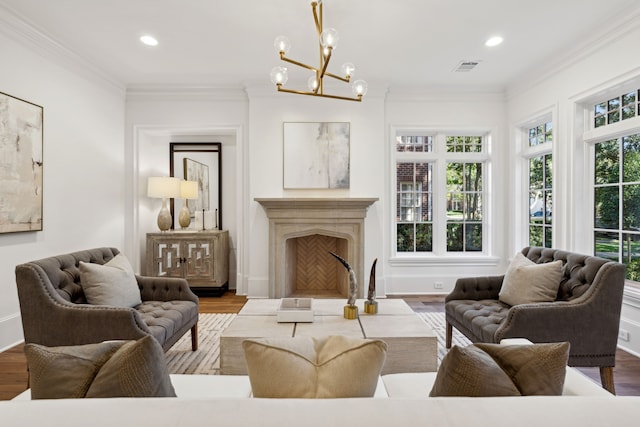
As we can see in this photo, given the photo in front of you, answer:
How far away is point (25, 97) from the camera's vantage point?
3.21 meters

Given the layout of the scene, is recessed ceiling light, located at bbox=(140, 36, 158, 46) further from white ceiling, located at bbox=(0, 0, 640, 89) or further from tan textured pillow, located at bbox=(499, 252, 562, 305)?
tan textured pillow, located at bbox=(499, 252, 562, 305)

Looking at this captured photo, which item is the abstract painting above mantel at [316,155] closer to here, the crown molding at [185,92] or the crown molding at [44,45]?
the crown molding at [185,92]

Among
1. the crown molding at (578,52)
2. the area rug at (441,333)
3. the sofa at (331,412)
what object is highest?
the crown molding at (578,52)

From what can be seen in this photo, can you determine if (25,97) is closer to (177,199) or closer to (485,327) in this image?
(177,199)

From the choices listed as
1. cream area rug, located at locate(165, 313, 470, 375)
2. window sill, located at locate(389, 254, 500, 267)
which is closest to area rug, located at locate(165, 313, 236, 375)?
cream area rug, located at locate(165, 313, 470, 375)

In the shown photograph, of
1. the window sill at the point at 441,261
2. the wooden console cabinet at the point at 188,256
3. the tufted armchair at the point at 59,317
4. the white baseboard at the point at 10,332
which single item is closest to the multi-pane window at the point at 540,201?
the window sill at the point at 441,261

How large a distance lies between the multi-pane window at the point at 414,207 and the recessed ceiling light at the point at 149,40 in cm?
320

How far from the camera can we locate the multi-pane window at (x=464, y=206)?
16.7ft

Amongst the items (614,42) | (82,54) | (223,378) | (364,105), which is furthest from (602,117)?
(82,54)

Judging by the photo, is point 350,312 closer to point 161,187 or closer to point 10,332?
point 10,332

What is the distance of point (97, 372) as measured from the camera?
3.11ft

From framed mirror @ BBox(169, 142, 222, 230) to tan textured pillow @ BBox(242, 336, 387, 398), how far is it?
447cm

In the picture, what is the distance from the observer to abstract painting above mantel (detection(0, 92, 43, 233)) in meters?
2.96

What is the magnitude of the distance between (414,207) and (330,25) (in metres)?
2.71
